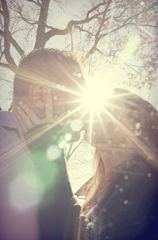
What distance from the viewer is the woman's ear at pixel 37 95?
1661mm

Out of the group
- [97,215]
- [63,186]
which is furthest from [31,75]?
[97,215]

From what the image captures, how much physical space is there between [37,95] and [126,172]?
53.2 inches

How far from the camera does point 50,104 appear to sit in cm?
173

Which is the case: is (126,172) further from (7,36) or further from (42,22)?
(42,22)

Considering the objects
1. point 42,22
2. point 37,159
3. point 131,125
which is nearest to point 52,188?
point 37,159

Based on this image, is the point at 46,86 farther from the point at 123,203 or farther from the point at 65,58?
the point at 123,203

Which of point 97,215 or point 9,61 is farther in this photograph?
point 9,61

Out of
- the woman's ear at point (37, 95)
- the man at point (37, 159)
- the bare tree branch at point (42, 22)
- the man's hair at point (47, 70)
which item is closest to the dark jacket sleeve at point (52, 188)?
the man at point (37, 159)

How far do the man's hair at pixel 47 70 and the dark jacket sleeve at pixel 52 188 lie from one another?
2.00 ft

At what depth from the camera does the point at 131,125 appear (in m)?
1.43

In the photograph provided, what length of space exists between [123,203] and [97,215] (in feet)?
0.98

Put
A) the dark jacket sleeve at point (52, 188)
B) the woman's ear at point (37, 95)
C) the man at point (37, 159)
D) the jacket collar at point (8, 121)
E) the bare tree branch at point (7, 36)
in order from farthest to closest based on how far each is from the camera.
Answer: the bare tree branch at point (7, 36) < the woman's ear at point (37, 95) < the dark jacket sleeve at point (52, 188) < the jacket collar at point (8, 121) < the man at point (37, 159)

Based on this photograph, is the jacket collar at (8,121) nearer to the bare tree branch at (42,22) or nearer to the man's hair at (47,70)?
the man's hair at (47,70)

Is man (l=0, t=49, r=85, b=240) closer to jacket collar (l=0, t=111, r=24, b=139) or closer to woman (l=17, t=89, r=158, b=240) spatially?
jacket collar (l=0, t=111, r=24, b=139)
